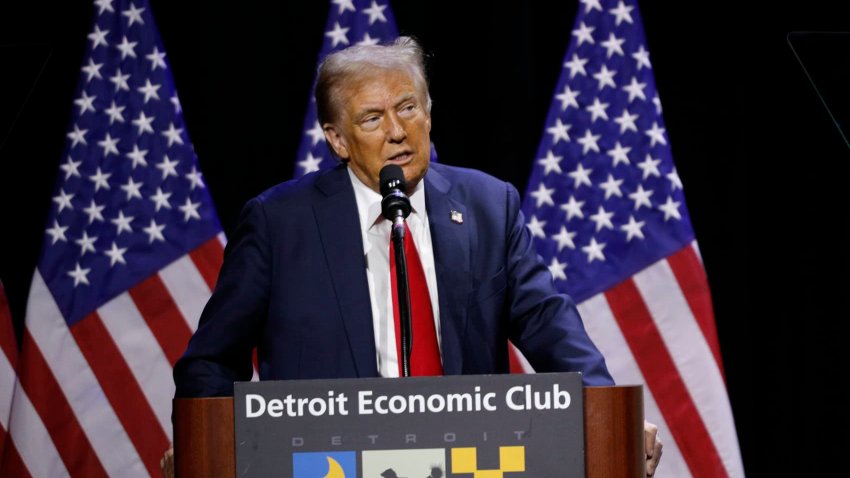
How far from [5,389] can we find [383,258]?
1849mm

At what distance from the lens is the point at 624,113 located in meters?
3.61

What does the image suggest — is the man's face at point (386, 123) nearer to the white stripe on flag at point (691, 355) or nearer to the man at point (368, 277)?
the man at point (368, 277)

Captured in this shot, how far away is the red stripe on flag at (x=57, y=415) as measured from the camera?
351 cm

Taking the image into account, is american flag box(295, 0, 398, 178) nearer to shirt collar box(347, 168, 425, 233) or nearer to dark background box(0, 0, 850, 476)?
dark background box(0, 0, 850, 476)

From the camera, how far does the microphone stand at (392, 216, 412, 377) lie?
5.85 feet

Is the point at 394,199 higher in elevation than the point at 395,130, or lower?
lower

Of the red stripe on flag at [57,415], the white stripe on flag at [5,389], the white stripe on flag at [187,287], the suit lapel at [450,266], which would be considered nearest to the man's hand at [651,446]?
the suit lapel at [450,266]

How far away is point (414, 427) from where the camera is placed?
1.55 m

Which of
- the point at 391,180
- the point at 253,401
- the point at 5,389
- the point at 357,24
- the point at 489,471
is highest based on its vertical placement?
the point at 357,24

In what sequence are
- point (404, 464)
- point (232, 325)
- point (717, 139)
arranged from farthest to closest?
1. point (717, 139)
2. point (232, 325)
3. point (404, 464)

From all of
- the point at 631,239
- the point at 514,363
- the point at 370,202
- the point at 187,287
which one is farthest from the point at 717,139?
the point at 187,287

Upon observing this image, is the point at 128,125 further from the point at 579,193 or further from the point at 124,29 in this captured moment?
the point at 579,193

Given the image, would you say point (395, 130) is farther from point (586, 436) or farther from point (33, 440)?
point (33, 440)

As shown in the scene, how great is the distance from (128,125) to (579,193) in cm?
146
